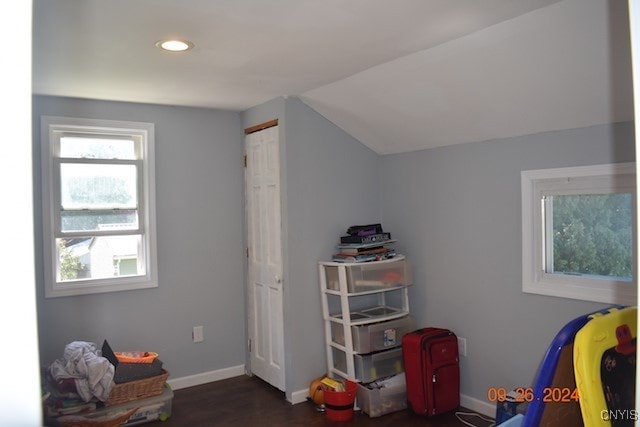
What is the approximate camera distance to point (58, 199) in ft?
12.0

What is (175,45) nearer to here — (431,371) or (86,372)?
(86,372)

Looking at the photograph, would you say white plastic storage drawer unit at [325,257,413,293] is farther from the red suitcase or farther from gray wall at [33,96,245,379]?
gray wall at [33,96,245,379]

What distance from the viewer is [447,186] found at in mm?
3594

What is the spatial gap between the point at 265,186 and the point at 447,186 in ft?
4.70

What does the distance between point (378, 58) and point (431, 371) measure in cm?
204

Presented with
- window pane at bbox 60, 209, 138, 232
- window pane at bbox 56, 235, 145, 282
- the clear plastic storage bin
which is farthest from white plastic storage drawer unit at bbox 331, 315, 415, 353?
window pane at bbox 60, 209, 138, 232

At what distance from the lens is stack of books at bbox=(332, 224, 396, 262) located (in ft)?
12.1

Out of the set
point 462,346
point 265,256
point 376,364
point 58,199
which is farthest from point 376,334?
point 58,199

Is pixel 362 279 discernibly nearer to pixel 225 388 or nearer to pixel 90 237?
pixel 225 388

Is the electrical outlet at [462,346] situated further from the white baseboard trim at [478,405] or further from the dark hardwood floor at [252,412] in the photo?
the dark hardwood floor at [252,412]

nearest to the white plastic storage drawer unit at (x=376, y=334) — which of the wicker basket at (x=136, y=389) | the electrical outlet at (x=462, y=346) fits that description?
the electrical outlet at (x=462, y=346)

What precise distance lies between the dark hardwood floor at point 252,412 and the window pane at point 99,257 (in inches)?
43.0

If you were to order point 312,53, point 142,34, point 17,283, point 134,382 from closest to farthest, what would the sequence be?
point 17,283 < point 142,34 < point 312,53 < point 134,382

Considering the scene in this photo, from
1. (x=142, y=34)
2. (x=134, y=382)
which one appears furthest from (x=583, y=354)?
(x=134, y=382)
